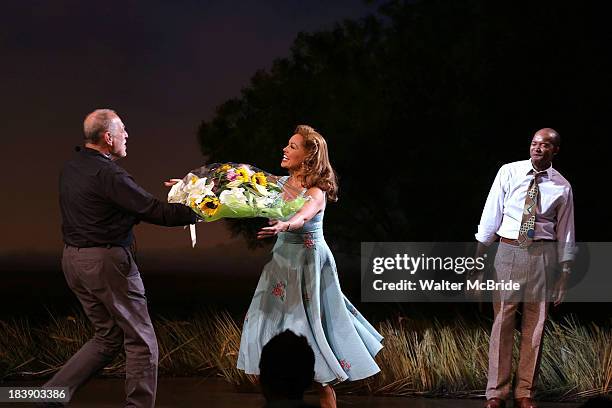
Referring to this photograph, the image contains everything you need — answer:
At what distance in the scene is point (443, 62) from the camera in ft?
34.4

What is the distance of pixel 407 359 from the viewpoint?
19.8 ft

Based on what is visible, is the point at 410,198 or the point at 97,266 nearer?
the point at 97,266

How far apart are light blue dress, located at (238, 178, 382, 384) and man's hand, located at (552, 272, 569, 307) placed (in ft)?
3.76

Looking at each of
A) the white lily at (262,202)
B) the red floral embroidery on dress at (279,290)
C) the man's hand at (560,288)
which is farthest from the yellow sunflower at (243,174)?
the man's hand at (560,288)

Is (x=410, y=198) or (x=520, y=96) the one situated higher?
(x=520, y=96)

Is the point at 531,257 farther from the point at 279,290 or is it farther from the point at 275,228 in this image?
the point at 275,228

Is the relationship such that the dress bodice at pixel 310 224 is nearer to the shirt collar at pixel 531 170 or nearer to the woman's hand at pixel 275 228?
the woman's hand at pixel 275 228

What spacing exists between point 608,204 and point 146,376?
264 inches

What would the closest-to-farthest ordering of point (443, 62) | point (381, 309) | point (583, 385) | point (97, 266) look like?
point (97, 266), point (583, 385), point (443, 62), point (381, 309)

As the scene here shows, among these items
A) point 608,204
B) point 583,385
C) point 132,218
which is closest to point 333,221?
point 608,204

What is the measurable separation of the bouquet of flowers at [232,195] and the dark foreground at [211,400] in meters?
1.35

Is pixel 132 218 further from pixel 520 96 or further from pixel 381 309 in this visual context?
pixel 381 309

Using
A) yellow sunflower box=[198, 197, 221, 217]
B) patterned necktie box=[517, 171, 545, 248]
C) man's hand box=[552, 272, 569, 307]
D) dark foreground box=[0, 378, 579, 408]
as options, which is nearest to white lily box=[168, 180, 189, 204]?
yellow sunflower box=[198, 197, 221, 217]

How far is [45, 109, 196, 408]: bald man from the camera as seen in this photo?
171 inches
